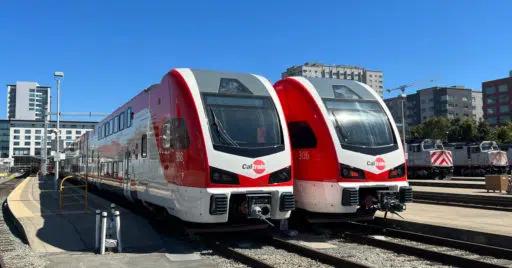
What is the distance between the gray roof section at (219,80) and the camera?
8.41 metres

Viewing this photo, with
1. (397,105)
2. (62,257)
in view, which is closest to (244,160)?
(62,257)

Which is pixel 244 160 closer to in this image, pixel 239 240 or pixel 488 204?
pixel 239 240

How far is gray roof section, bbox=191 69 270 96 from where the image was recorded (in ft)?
27.6

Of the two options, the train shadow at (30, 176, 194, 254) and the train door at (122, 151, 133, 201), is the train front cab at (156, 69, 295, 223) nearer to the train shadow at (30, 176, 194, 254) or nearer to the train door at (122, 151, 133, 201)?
the train shadow at (30, 176, 194, 254)

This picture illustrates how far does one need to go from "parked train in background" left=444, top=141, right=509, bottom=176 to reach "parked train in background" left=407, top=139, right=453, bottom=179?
3.95 metres

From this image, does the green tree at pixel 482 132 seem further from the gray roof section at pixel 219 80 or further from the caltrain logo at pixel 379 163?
the gray roof section at pixel 219 80

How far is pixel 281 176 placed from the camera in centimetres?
816

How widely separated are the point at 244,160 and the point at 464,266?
12.6 ft

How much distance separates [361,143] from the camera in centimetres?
885

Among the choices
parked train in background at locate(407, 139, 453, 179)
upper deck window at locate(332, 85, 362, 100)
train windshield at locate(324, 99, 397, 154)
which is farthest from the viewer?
parked train in background at locate(407, 139, 453, 179)

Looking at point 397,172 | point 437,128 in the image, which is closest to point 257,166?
point 397,172

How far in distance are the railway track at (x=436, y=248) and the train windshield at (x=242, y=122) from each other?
2608mm

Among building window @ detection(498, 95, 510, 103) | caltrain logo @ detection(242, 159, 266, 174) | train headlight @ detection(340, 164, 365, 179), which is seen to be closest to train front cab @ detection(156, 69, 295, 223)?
caltrain logo @ detection(242, 159, 266, 174)

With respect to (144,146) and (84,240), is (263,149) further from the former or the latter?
(84,240)
